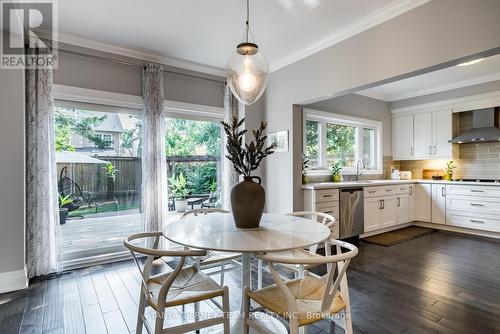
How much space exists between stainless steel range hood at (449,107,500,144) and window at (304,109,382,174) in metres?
1.45

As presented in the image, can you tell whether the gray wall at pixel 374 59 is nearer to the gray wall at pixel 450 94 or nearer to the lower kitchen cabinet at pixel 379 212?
the lower kitchen cabinet at pixel 379 212

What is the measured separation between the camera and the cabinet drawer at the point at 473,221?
4.25 metres

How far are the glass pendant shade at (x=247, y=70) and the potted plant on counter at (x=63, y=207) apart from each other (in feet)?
8.40

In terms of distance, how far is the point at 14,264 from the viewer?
262 centimetres

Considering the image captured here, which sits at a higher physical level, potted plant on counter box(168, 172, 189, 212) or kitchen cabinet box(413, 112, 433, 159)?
kitchen cabinet box(413, 112, 433, 159)

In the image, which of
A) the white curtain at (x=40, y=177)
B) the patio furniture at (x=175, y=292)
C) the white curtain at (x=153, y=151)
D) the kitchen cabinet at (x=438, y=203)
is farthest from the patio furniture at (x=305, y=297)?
the kitchen cabinet at (x=438, y=203)

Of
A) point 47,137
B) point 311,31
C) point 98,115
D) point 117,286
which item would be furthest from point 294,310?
point 98,115

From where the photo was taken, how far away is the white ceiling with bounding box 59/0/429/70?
8.16 ft

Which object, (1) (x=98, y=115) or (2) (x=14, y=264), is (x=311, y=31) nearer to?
(1) (x=98, y=115)

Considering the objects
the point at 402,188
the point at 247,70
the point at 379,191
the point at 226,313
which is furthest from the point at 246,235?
Result: the point at 402,188

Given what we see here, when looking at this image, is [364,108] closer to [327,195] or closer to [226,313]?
[327,195]

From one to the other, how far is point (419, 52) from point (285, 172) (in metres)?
2.11

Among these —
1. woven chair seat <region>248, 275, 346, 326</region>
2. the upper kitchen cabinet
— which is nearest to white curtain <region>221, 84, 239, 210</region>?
woven chair seat <region>248, 275, 346, 326</region>

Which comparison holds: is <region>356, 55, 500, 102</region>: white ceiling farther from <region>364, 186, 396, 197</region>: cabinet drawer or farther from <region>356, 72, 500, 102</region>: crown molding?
<region>364, 186, 396, 197</region>: cabinet drawer
